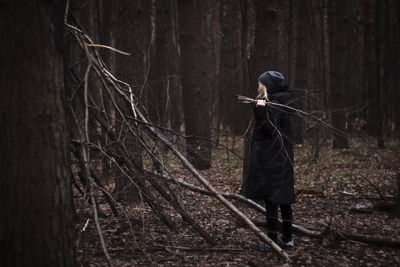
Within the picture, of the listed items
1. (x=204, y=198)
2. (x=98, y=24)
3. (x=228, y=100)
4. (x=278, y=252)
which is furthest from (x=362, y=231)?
(x=228, y=100)

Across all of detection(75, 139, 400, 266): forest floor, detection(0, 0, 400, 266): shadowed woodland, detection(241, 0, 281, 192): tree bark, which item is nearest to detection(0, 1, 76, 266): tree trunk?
detection(0, 0, 400, 266): shadowed woodland

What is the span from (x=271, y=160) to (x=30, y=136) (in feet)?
8.54

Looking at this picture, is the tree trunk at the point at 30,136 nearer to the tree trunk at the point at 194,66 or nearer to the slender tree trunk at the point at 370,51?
the tree trunk at the point at 194,66

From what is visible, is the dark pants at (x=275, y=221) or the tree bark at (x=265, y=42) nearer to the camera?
the dark pants at (x=275, y=221)

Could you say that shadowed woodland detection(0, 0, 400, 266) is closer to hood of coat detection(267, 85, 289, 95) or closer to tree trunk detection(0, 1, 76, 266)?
tree trunk detection(0, 1, 76, 266)

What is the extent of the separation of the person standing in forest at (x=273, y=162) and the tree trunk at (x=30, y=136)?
2.33 metres

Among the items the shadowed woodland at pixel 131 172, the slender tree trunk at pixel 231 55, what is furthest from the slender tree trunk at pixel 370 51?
the shadowed woodland at pixel 131 172

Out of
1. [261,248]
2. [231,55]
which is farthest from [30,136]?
[231,55]

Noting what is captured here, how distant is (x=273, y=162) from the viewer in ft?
15.3

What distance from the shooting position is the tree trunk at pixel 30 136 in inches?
119

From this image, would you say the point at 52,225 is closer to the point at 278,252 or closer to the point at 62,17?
the point at 62,17

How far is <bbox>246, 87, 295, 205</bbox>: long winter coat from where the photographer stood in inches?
183

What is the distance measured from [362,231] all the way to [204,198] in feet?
9.12

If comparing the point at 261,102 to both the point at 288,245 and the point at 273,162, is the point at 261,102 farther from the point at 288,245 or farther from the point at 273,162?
the point at 288,245
